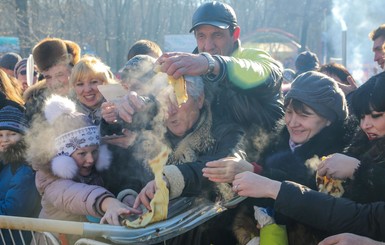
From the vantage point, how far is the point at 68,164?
3.06m

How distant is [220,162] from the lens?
254 centimetres

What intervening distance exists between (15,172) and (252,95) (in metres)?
1.83

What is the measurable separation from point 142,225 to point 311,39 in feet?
120

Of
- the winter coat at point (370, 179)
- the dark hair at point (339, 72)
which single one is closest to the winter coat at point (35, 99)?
the winter coat at point (370, 179)

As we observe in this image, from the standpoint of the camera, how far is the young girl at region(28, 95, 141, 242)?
292 cm

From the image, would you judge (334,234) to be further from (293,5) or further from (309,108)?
(293,5)

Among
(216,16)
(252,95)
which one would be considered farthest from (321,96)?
(216,16)

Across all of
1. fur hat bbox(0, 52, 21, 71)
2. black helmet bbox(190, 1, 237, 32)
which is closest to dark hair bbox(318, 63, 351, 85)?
black helmet bbox(190, 1, 237, 32)

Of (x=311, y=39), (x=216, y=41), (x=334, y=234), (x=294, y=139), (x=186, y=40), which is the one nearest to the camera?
(x=334, y=234)

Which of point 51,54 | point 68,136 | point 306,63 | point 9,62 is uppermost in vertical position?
point 51,54

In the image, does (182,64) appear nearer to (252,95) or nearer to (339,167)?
(252,95)

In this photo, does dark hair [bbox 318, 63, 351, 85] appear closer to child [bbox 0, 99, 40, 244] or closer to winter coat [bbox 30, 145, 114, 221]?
winter coat [bbox 30, 145, 114, 221]

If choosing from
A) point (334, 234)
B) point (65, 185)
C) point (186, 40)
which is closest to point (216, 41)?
point (65, 185)

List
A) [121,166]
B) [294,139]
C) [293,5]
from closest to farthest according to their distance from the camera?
[294,139], [121,166], [293,5]
